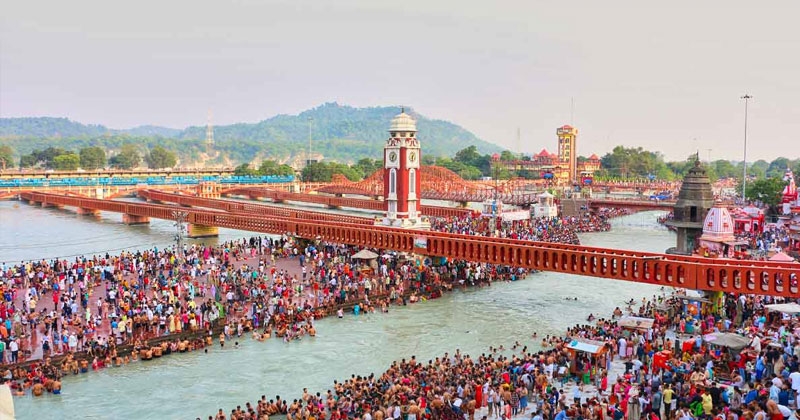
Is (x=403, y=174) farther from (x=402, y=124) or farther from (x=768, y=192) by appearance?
(x=768, y=192)

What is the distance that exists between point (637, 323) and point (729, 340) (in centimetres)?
500

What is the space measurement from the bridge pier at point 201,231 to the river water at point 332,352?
1294 inches

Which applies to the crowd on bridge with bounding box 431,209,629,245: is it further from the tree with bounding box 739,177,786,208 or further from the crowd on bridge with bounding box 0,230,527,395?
the tree with bounding box 739,177,786,208

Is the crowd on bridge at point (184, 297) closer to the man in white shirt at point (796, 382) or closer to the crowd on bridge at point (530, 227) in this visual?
the crowd on bridge at point (530, 227)

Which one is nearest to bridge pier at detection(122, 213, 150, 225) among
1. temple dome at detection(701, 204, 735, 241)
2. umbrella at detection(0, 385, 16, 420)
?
temple dome at detection(701, 204, 735, 241)

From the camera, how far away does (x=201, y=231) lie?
6519 centimetres

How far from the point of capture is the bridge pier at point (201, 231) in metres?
64.7

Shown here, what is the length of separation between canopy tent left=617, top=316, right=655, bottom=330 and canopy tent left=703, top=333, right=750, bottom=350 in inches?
153

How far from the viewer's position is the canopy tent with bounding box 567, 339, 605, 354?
2359 centimetres

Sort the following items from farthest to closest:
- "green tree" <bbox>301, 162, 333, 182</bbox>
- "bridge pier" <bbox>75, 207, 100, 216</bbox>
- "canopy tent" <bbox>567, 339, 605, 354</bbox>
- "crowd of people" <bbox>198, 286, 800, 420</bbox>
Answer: "green tree" <bbox>301, 162, 333, 182</bbox> < "bridge pier" <bbox>75, 207, 100, 216</bbox> < "canopy tent" <bbox>567, 339, 605, 354</bbox> < "crowd of people" <bbox>198, 286, 800, 420</bbox>

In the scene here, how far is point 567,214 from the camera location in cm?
8600

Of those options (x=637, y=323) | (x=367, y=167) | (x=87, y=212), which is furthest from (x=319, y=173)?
(x=637, y=323)

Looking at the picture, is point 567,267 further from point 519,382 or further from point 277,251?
point 277,251

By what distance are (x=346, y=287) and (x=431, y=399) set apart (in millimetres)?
16503
